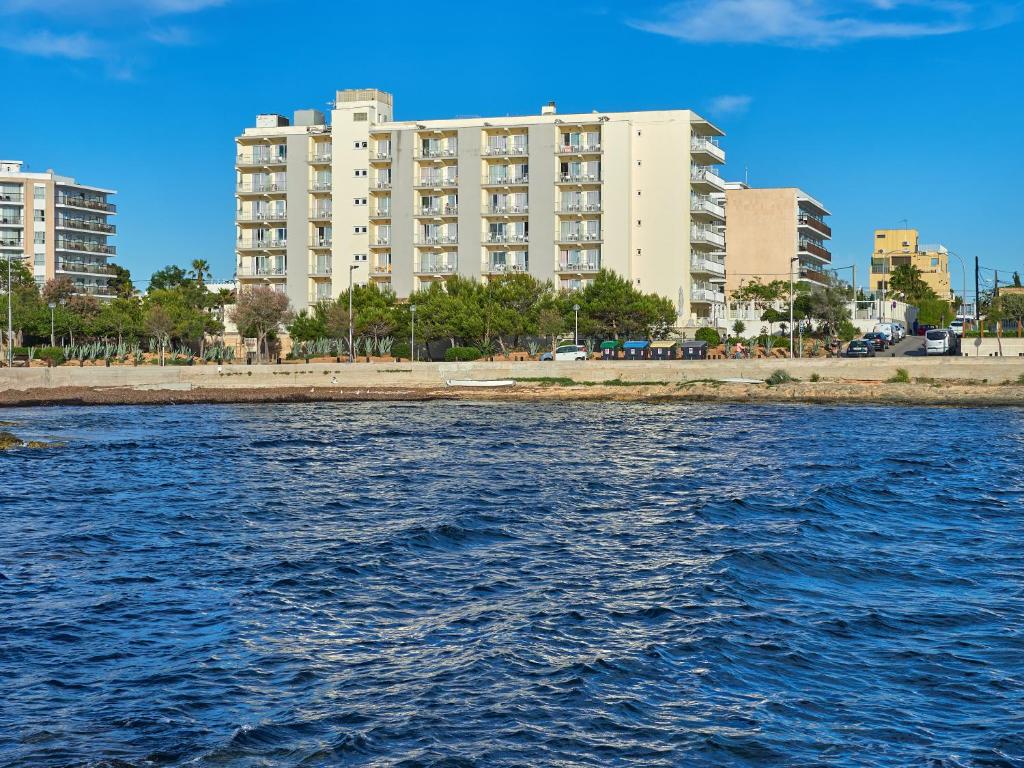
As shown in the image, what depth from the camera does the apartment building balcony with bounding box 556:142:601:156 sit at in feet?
346

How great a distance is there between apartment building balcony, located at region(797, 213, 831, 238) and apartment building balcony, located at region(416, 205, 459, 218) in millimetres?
50170

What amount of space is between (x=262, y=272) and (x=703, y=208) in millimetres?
44325

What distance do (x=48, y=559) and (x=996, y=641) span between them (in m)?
15.1

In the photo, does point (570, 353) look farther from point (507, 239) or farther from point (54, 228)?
point (54, 228)

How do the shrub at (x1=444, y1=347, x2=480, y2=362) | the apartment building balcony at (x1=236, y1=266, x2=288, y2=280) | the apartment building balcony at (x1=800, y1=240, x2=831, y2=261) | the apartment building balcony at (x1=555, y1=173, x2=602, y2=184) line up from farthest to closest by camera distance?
1. the apartment building balcony at (x1=800, y1=240, x2=831, y2=261)
2. the apartment building balcony at (x1=236, y1=266, x2=288, y2=280)
3. the apartment building balcony at (x1=555, y1=173, x2=602, y2=184)
4. the shrub at (x1=444, y1=347, x2=480, y2=362)

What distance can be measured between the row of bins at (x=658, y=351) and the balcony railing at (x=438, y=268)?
93.4 ft

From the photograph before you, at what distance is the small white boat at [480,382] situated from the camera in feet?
250

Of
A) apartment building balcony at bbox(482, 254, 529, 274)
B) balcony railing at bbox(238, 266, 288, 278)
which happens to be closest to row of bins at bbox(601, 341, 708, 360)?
apartment building balcony at bbox(482, 254, 529, 274)

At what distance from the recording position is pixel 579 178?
106 meters

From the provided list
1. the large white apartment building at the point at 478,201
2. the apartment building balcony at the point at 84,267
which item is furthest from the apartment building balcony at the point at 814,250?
the apartment building balcony at the point at 84,267

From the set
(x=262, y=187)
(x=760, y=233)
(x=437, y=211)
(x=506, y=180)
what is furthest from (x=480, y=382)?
(x=760, y=233)

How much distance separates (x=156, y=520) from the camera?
24.9 m

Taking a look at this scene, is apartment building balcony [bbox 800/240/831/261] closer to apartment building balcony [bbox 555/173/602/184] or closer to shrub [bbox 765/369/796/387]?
apartment building balcony [bbox 555/173/602/184]

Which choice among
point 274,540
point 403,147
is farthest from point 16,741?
point 403,147
